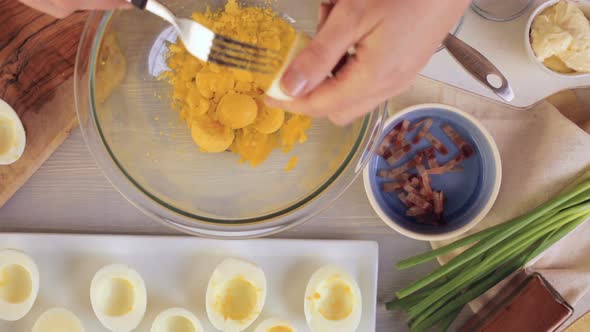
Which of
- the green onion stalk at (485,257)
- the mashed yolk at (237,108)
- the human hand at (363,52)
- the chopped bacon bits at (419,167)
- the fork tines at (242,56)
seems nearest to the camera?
the human hand at (363,52)

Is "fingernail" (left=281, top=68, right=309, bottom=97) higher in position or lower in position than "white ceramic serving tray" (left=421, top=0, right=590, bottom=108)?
lower

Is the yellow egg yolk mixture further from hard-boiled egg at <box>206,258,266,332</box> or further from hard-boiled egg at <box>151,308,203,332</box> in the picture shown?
hard-boiled egg at <box>151,308,203,332</box>

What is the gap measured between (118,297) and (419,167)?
0.71 m

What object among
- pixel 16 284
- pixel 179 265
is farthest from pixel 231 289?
pixel 16 284

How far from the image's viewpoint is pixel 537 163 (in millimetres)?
1183

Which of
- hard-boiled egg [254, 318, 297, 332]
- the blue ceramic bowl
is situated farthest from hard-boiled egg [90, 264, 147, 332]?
the blue ceramic bowl

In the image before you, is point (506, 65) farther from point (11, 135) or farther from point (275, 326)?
point (11, 135)

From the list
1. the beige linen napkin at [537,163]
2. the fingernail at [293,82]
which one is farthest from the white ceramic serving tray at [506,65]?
the fingernail at [293,82]

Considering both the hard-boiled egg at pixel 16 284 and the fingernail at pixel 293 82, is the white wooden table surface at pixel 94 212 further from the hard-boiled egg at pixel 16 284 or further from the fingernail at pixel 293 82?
the fingernail at pixel 293 82

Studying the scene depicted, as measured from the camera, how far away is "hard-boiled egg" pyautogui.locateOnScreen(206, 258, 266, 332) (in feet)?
3.79

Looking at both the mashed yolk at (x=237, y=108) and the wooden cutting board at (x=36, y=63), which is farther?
the wooden cutting board at (x=36, y=63)

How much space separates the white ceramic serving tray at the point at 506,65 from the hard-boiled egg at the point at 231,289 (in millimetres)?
575

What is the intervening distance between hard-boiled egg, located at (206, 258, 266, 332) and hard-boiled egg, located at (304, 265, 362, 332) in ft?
0.35

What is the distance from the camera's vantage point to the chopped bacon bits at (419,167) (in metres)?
1.19
